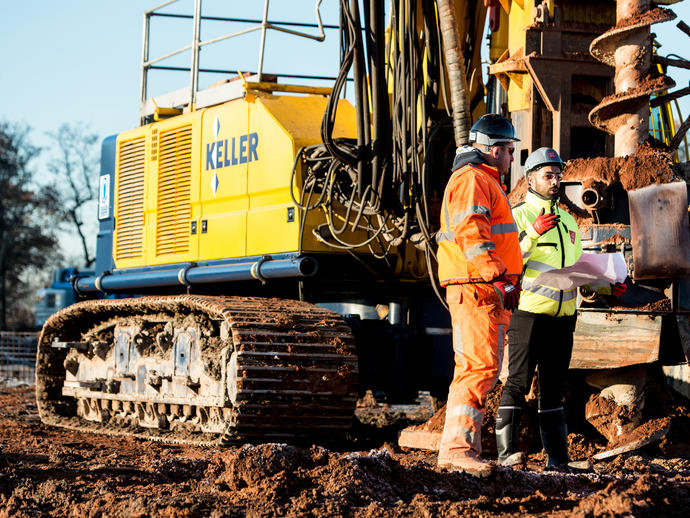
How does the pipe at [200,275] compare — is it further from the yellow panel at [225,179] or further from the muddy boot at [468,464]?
the muddy boot at [468,464]

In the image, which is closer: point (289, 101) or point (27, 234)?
point (289, 101)

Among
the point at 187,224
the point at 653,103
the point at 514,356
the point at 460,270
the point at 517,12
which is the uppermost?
the point at 517,12

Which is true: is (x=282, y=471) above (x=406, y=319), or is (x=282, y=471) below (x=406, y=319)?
below

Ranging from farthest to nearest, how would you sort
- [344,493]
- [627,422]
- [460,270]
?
[627,422]
[460,270]
[344,493]

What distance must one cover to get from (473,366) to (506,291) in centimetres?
42

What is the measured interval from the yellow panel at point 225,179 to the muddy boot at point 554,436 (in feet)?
10.7

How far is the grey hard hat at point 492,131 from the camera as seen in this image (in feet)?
19.9

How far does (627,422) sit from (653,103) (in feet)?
7.27

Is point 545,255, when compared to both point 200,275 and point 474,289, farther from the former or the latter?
point 200,275

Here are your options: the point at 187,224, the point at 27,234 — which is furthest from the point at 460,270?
the point at 27,234

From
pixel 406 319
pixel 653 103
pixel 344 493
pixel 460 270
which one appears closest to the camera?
pixel 344 493

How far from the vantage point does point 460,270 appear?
5730 mm

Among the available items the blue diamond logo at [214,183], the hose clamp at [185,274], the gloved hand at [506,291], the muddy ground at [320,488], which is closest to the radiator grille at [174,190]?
the hose clamp at [185,274]

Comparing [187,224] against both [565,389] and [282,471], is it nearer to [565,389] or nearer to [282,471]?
[565,389]
